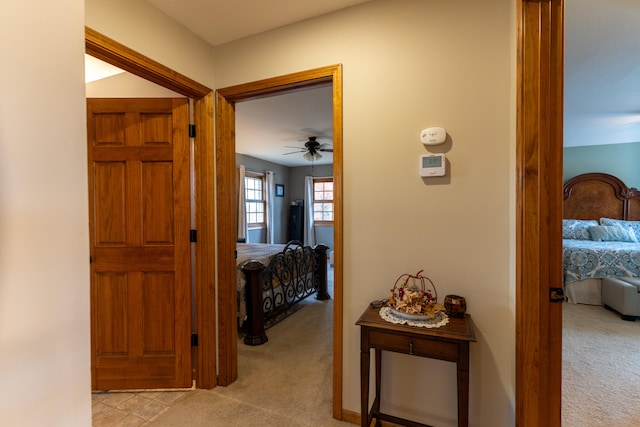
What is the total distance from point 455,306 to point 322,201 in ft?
21.1

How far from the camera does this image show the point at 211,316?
217 cm

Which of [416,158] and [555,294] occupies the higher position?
[416,158]

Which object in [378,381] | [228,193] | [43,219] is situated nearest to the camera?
[43,219]

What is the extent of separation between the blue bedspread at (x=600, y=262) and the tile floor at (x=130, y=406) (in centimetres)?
458

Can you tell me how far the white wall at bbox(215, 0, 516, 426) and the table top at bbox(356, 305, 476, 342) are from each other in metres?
0.16

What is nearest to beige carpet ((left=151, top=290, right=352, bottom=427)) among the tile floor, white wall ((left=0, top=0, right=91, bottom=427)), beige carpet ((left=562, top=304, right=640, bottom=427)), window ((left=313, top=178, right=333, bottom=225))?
the tile floor

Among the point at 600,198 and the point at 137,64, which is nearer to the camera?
the point at 137,64

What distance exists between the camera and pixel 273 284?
3490mm

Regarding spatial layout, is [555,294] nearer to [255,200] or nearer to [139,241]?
[139,241]

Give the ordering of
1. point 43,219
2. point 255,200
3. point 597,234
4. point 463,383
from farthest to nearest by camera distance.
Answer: point 255,200 < point 597,234 < point 463,383 < point 43,219

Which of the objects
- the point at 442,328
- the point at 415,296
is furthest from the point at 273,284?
the point at 442,328

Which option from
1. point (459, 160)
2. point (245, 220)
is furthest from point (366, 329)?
point (245, 220)

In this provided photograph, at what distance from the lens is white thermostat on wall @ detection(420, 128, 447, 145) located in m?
1.60

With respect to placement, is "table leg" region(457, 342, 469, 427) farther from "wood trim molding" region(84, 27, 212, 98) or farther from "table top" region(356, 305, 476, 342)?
"wood trim molding" region(84, 27, 212, 98)
